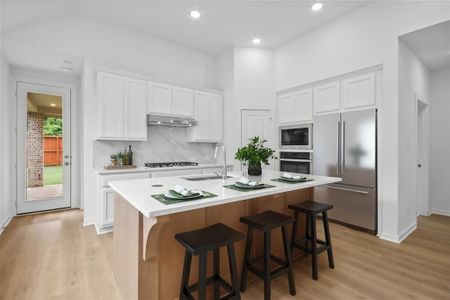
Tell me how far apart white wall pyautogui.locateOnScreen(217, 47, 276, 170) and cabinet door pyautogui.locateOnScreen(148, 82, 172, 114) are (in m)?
1.25

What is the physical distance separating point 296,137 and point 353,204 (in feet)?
4.93

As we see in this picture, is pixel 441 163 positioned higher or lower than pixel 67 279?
higher

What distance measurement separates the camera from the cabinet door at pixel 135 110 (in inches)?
144

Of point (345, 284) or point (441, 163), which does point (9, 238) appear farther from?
point (441, 163)

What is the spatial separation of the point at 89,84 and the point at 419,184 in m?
6.03

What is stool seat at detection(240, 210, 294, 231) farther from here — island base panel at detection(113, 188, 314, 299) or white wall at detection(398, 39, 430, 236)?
white wall at detection(398, 39, 430, 236)

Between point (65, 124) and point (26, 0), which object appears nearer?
point (26, 0)

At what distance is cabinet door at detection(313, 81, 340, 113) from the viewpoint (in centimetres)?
368

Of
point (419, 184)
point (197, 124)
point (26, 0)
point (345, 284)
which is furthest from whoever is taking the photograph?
point (197, 124)

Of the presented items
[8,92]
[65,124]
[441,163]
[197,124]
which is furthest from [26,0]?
[441,163]

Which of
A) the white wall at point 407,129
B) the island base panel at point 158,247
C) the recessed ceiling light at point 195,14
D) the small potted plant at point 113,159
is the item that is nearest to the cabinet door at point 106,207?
the small potted plant at point 113,159

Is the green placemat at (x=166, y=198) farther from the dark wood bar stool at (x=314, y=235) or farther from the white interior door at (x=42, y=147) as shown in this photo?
the white interior door at (x=42, y=147)

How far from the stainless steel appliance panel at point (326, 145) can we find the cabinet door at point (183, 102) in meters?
2.31

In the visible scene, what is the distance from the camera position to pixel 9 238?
3035 millimetres
